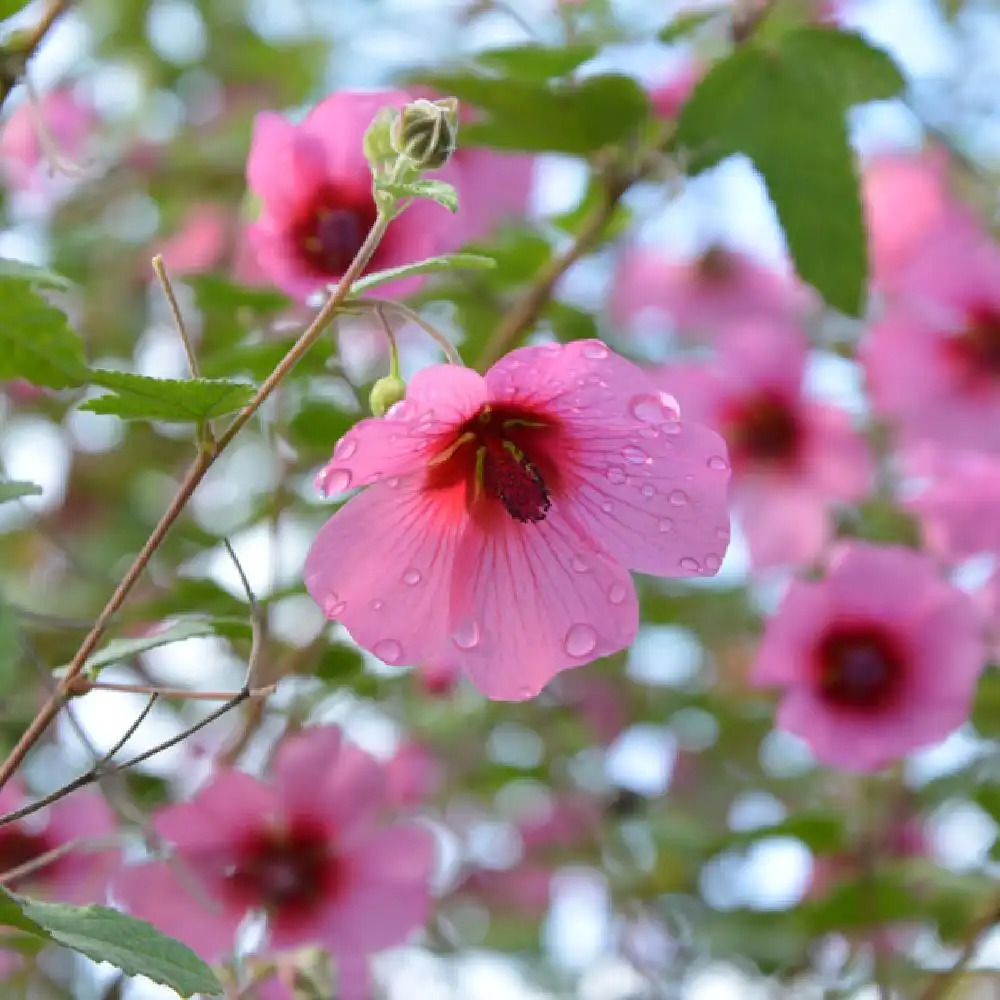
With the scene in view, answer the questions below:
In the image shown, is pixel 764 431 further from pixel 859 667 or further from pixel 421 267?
pixel 421 267

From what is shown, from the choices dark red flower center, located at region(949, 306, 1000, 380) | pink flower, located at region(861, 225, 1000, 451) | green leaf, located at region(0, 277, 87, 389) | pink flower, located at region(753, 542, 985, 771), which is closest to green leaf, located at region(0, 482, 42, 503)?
green leaf, located at region(0, 277, 87, 389)

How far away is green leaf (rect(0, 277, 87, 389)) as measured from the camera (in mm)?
747

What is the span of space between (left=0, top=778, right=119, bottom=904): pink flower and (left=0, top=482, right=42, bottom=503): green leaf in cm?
48

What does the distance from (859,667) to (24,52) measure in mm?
1053

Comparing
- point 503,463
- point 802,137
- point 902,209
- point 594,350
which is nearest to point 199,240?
point 902,209

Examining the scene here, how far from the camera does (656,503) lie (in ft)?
2.73

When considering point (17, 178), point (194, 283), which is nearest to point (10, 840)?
point (194, 283)

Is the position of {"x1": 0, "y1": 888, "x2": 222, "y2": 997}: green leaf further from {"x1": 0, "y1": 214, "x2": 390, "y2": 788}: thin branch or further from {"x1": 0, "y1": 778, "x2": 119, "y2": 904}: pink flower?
{"x1": 0, "y1": 778, "x2": 119, "y2": 904}: pink flower

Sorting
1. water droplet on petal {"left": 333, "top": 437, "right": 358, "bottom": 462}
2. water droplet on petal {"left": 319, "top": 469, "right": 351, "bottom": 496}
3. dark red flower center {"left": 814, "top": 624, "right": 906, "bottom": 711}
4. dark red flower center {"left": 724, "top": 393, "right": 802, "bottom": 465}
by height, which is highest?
water droplet on petal {"left": 333, "top": 437, "right": 358, "bottom": 462}

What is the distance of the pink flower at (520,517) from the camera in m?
0.79

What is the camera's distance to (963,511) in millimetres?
1515

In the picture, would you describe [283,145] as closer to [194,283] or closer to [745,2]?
[194,283]

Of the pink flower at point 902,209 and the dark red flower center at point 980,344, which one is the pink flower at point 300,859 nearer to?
the dark red flower center at point 980,344

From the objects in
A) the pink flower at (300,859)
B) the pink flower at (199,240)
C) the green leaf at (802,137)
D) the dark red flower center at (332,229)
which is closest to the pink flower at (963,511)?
the green leaf at (802,137)
